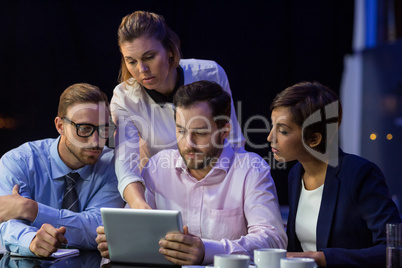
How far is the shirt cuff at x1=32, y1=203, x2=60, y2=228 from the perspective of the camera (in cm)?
223

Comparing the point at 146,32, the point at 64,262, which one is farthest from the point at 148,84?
the point at 64,262

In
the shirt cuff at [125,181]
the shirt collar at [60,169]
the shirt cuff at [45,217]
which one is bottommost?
the shirt cuff at [45,217]

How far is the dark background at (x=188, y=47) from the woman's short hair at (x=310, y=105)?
241 centimetres

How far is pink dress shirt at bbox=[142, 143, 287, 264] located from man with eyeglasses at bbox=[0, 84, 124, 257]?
0.85ft

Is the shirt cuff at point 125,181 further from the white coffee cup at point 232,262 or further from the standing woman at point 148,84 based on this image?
the white coffee cup at point 232,262

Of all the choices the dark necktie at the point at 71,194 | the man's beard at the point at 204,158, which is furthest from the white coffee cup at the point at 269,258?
the dark necktie at the point at 71,194

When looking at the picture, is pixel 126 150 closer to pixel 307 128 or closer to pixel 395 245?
pixel 307 128

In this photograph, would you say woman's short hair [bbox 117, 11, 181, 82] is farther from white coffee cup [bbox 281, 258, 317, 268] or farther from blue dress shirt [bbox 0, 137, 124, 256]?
white coffee cup [bbox 281, 258, 317, 268]

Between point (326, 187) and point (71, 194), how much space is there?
1.16 metres

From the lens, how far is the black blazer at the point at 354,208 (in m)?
1.95

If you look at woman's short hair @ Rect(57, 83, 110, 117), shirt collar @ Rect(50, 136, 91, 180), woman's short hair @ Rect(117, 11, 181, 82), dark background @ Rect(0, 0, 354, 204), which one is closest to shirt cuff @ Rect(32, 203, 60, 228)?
shirt collar @ Rect(50, 136, 91, 180)

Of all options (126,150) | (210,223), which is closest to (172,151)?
(126,150)

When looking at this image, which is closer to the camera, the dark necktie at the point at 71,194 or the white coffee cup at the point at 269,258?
the white coffee cup at the point at 269,258

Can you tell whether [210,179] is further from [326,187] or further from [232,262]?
[232,262]
